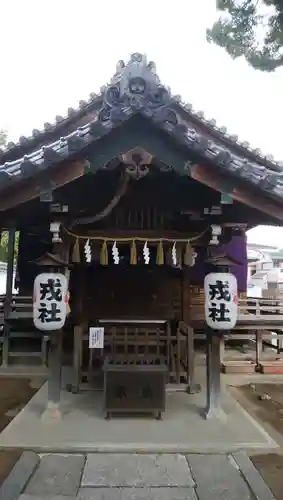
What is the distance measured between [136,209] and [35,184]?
82.8 inches

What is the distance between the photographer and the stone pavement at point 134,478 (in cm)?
443

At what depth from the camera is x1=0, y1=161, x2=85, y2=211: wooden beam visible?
19.4 feet

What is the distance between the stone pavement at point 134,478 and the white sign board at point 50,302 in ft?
6.03

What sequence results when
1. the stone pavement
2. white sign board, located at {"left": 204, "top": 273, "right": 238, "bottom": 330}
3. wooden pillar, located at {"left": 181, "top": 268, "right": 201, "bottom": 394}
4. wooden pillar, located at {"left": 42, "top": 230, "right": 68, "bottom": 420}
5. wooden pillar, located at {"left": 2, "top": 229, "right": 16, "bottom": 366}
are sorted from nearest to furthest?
the stone pavement → white sign board, located at {"left": 204, "top": 273, "right": 238, "bottom": 330} → wooden pillar, located at {"left": 42, "top": 230, "right": 68, "bottom": 420} → wooden pillar, located at {"left": 181, "top": 268, "right": 201, "bottom": 394} → wooden pillar, located at {"left": 2, "top": 229, "right": 16, "bottom": 366}

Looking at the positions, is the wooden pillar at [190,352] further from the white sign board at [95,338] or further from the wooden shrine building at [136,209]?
the white sign board at [95,338]

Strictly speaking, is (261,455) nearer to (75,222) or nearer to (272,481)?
(272,481)

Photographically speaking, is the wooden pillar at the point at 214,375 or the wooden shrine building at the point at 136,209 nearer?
the wooden shrine building at the point at 136,209

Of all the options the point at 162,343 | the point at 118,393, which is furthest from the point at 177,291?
the point at 118,393

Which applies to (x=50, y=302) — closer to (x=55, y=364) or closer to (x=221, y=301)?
(x=55, y=364)

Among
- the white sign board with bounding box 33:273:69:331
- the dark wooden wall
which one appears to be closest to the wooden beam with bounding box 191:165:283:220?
the white sign board with bounding box 33:273:69:331

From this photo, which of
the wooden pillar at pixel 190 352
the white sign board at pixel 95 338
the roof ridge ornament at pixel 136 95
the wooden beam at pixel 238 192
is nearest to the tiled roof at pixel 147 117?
the roof ridge ornament at pixel 136 95

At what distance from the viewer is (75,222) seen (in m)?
6.94

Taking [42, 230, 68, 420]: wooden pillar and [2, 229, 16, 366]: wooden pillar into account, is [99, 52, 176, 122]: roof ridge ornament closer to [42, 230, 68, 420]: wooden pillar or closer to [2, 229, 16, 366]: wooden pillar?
[42, 230, 68, 420]: wooden pillar

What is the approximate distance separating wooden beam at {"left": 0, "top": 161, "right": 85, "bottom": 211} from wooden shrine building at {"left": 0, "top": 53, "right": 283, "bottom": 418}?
0.01m
